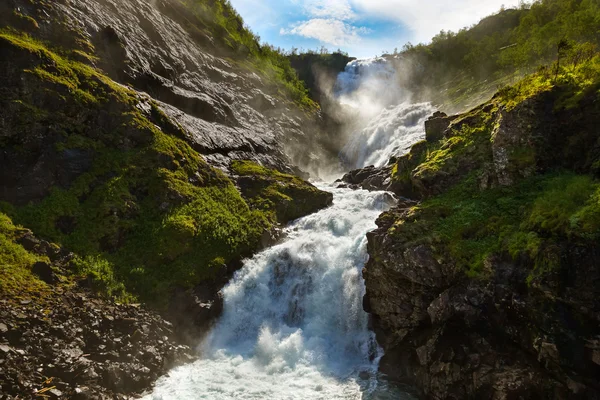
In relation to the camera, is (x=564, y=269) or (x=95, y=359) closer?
(x=564, y=269)

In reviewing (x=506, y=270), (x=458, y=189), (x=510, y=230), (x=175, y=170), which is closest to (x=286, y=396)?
(x=506, y=270)

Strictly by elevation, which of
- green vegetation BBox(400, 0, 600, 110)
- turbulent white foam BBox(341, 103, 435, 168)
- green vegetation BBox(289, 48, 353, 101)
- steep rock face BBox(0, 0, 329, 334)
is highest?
green vegetation BBox(289, 48, 353, 101)

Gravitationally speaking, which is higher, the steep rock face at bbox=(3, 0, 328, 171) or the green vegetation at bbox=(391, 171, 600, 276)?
the steep rock face at bbox=(3, 0, 328, 171)

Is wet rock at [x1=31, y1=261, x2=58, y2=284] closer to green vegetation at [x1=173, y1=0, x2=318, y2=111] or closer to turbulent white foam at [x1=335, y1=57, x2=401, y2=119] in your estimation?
green vegetation at [x1=173, y1=0, x2=318, y2=111]

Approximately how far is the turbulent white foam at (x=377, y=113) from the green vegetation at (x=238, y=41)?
1231 centimetres

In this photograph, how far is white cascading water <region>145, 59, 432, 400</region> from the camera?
17.8 meters

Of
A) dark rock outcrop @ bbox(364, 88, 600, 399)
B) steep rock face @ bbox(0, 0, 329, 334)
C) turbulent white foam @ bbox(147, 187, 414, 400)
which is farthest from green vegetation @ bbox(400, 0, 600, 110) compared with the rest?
steep rock face @ bbox(0, 0, 329, 334)

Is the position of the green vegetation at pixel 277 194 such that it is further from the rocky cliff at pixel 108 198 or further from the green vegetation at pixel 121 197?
the green vegetation at pixel 121 197

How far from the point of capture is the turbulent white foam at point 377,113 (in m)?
52.5

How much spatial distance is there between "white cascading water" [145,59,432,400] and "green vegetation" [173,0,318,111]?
4669 centimetres

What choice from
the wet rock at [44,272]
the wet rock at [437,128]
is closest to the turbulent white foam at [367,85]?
the wet rock at [437,128]

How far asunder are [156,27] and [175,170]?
29.8m

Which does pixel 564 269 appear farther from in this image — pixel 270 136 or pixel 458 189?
pixel 270 136

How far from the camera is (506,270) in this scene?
15117 millimetres
